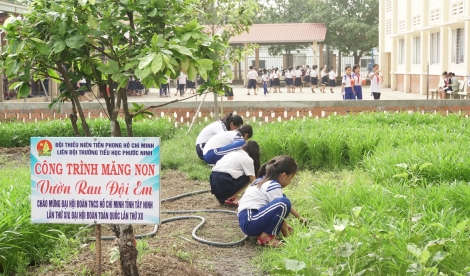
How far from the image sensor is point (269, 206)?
576 centimetres

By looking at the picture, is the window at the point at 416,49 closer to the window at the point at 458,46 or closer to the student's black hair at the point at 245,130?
the window at the point at 458,46

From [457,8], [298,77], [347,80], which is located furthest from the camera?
[298,77]

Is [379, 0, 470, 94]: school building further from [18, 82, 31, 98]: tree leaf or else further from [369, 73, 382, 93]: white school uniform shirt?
[18, 82, 31, 98]: tree leaf

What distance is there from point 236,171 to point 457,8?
19486 millimetres

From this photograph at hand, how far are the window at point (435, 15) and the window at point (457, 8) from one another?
203cm

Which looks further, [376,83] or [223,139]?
[376,83]

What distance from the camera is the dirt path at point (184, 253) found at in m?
4.91

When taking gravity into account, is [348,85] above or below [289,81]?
above

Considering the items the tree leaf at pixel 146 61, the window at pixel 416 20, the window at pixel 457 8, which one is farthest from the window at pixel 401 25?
the tree leaf at pixel 146 61

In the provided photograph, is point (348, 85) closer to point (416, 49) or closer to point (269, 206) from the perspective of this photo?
point (269, 206)

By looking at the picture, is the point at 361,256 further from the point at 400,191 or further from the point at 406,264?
the point at 400,191

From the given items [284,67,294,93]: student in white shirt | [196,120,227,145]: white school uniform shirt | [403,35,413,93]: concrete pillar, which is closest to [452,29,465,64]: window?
[403,35,413,93]: concrete pillar

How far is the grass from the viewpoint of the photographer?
13.0 feet

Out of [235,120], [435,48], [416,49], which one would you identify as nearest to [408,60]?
[416,49]
